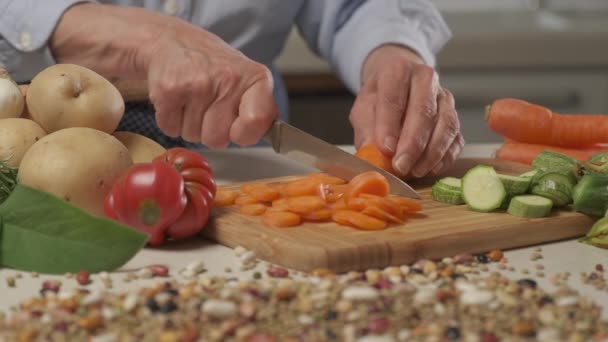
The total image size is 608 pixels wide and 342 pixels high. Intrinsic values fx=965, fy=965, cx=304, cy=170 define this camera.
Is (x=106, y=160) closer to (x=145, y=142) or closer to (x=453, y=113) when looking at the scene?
(x=145, y=142)

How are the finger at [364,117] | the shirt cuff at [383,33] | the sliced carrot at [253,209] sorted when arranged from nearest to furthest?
the sliced carrot at [253,209], the finger at [364,117], the shirt cuff at [383,33]

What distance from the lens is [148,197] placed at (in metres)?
1.56

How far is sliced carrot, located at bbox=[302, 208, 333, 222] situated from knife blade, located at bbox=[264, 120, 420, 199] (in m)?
0.24

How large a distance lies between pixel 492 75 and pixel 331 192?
216 cm

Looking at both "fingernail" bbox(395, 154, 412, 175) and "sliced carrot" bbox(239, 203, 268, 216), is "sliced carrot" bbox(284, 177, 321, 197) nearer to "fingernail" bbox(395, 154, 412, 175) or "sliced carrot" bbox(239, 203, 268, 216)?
"sliced carrot" bbox(239, 203, 268, 216)

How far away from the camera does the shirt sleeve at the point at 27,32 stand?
6.85 ft

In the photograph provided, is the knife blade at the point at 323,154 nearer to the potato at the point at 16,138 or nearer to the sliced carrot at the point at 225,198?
the sliced carrot at the point at 225,198

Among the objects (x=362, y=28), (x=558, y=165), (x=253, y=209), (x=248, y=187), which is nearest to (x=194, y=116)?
(x=248, y=187)

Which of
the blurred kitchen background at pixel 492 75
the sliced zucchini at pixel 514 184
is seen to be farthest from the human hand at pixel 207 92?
the blurred kitchen background at pixel 492 75

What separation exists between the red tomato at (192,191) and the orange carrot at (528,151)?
2.88 feet

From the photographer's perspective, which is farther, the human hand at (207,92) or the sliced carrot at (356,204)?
the human hand at (207,92)

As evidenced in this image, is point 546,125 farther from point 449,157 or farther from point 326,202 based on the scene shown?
point 326,202

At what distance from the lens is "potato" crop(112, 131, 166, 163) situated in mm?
1905

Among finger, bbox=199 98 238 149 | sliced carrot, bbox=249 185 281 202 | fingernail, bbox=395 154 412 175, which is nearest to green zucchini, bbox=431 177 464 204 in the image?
fingernail, bbox=395 154 412 175
